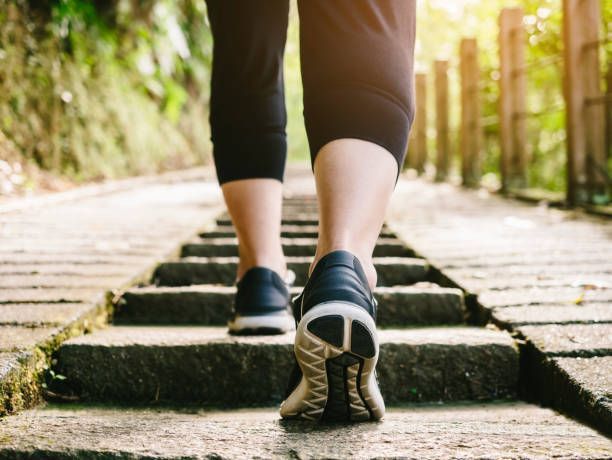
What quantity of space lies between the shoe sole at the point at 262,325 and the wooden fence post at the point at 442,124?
621 cm

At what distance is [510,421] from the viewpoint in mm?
1192

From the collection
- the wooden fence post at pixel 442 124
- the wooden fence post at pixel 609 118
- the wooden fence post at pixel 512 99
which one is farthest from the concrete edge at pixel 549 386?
the wooden fence post at pixel 442 124

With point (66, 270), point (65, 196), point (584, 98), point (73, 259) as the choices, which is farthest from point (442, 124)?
point (66, 270)

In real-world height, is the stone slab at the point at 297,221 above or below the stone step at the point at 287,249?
above

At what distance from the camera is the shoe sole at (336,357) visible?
0.97m

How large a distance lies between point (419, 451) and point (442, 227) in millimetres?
2374

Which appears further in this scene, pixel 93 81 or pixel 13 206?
pixel 93 81

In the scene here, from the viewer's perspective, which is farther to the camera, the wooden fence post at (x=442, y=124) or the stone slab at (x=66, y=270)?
the wooden fence post at (x=442, y=124)

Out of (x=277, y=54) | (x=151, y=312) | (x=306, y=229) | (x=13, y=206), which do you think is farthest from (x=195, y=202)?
(x=277, y=54)

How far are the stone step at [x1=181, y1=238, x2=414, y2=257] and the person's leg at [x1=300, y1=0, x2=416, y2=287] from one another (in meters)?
1.62

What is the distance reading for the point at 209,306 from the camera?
1.96 metres

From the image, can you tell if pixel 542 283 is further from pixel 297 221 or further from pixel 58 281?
pixel 297 221

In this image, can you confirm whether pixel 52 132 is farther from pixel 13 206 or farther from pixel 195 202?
pixel 13 206

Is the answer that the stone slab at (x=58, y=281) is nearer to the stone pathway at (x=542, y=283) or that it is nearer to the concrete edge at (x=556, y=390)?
the stone pathway at (x=542, y=283)
